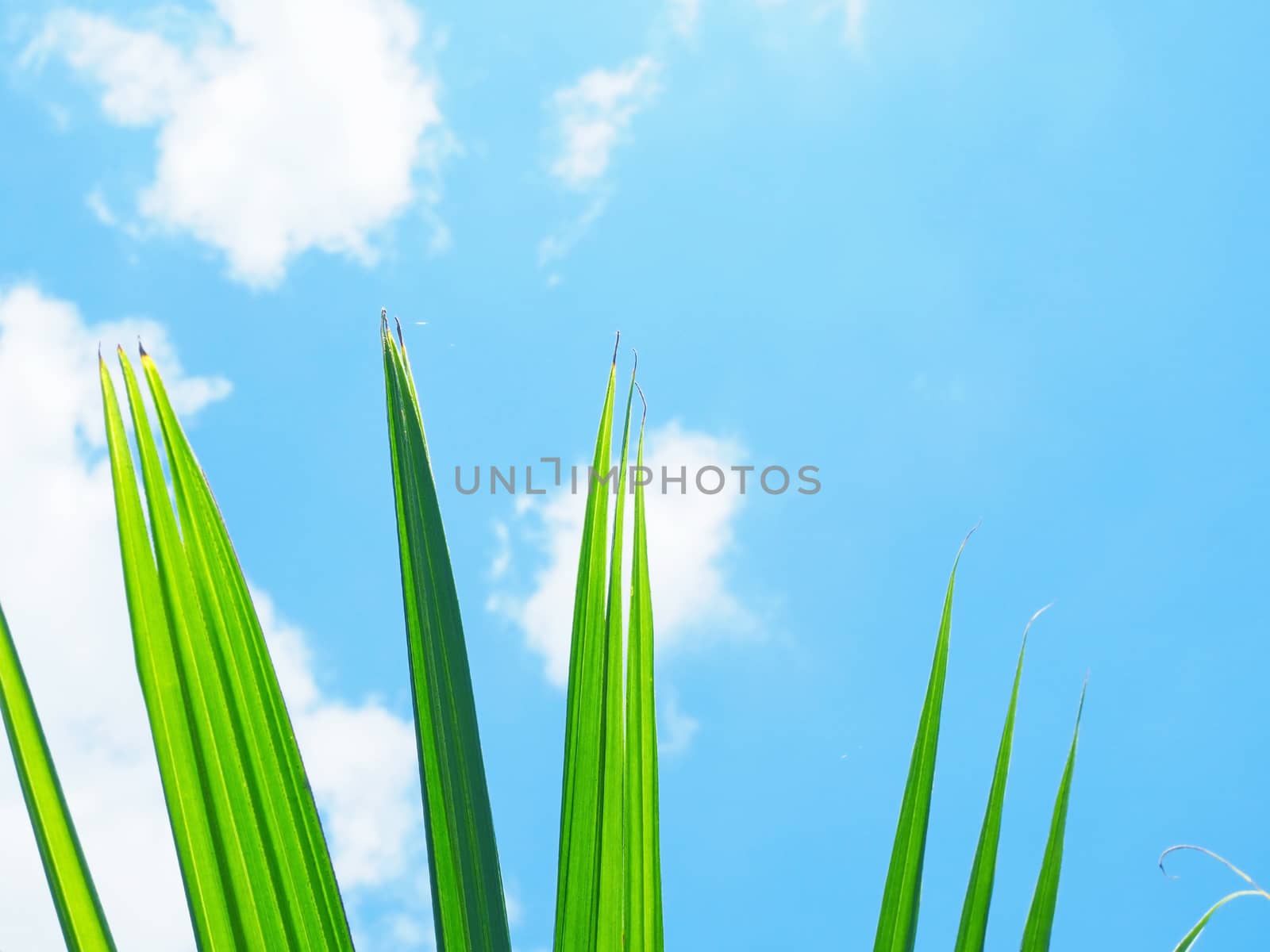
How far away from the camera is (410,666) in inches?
23.4

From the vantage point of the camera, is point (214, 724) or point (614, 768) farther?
point (614, 768)

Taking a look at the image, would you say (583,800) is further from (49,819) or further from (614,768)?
(49,819)

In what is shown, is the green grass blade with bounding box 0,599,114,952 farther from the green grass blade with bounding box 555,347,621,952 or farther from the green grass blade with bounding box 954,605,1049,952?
the green grass blade with bounding box 954,605,1049,952

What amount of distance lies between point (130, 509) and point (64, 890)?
0.62 ft

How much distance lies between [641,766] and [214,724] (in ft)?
0.91

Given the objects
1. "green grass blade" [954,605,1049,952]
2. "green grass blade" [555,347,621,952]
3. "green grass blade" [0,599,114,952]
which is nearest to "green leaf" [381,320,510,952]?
"green grass blade" [555,347,621,952]

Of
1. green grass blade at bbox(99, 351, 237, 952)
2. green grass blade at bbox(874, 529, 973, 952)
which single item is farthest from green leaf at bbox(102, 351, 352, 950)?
green grass blade at bbox(874, 529, 973, 952)

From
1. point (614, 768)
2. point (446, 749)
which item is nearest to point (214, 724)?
point (446, 749)

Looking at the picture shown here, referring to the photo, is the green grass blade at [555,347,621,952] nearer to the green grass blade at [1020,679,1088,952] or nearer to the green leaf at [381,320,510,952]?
the green leaf at [381,320,510,952]

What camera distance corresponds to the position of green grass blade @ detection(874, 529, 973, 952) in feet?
2.07

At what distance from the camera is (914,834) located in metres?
0.64

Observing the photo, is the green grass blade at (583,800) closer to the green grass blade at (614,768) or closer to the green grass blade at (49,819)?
the green grass blade at (614,768)

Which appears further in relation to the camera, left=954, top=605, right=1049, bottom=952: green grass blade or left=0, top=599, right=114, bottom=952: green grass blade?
left=954, top=605, right=1049, bottom=952: green grass blade

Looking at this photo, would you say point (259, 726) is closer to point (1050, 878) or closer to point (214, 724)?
point (214, 724)
